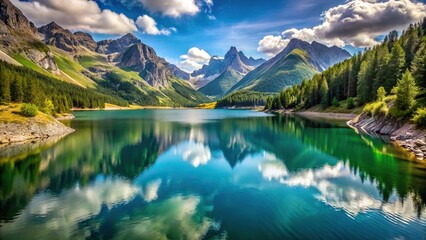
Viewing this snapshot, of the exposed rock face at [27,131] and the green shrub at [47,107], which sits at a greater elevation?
the green shrub at [47,107]

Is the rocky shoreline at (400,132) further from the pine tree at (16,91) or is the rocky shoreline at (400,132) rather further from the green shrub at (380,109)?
the pine tree at (16,91)

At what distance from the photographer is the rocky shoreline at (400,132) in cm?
4273

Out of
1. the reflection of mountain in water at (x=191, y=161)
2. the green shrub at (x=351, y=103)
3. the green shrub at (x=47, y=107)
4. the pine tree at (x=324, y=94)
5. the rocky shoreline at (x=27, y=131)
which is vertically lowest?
the reflection of mountain in water at (x=191, y=161)

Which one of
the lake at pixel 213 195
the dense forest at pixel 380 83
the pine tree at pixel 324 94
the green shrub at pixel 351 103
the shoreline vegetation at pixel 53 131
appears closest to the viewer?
the lake at pixel 213 195

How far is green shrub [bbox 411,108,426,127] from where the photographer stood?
155ft

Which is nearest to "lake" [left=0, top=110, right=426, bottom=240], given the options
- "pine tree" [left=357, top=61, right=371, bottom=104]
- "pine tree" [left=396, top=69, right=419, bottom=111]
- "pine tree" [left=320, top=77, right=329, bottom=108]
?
"pine tree" [left=396, top=69, right=419, bottom=111]

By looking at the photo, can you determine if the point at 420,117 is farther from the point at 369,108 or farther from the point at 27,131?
the point at 27,131

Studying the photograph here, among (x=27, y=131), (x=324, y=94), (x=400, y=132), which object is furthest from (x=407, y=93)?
(x=27, y=131)

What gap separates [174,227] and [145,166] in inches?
871

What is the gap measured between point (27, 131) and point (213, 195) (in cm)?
5711

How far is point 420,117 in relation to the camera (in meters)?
47.8

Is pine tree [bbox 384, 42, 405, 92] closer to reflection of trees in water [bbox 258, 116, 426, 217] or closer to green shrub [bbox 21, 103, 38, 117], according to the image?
reflection of trees in water [bbox 258, 116, 426, 217]

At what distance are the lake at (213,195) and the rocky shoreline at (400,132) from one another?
341 centimetres

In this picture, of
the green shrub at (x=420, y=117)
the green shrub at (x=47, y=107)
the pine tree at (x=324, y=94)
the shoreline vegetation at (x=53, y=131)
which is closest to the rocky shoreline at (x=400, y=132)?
the shoreline vegetation at (x=53, y=131)
